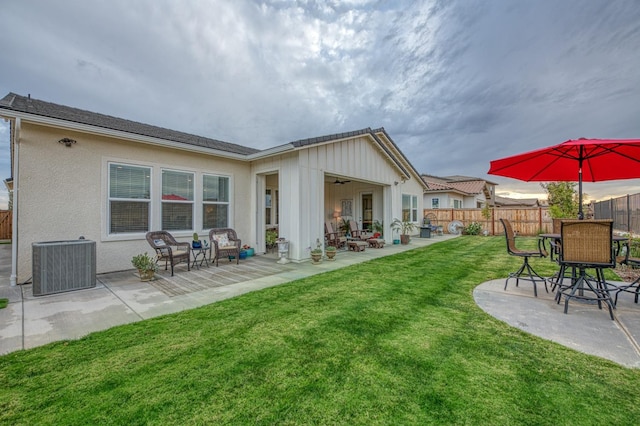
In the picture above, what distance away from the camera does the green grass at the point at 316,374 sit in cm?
168

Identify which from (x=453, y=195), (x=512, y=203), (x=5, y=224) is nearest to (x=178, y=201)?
(x=5, y=224)

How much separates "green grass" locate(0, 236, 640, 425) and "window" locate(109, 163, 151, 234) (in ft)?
12.7

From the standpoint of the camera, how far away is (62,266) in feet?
14.5

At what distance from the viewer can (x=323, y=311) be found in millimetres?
3514

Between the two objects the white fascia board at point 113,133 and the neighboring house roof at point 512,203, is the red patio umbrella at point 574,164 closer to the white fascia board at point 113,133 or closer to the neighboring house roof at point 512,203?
the white fascia board at point 113,133

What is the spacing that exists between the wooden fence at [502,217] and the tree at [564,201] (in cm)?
132

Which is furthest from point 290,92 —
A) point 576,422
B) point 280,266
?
point 576,422

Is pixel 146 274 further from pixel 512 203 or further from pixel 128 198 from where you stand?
pixel 512 203

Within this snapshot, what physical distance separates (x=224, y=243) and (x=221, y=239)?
0.45 feet

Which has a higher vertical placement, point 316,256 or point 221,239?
point 221,239

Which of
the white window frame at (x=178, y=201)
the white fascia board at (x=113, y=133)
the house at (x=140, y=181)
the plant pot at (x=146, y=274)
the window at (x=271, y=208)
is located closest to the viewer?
the white fascia board at (x=113, y=133)

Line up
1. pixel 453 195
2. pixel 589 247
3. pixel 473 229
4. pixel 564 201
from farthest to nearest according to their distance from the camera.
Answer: pixel 453 195 → pixel 473 229 → pixel 564 201 → pixel 589 247

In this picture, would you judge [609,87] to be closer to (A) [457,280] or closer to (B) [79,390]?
(A) [457,280]

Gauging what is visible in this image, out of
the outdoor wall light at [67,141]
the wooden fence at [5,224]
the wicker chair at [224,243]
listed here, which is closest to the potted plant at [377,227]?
the wicker chair at [224,243]
